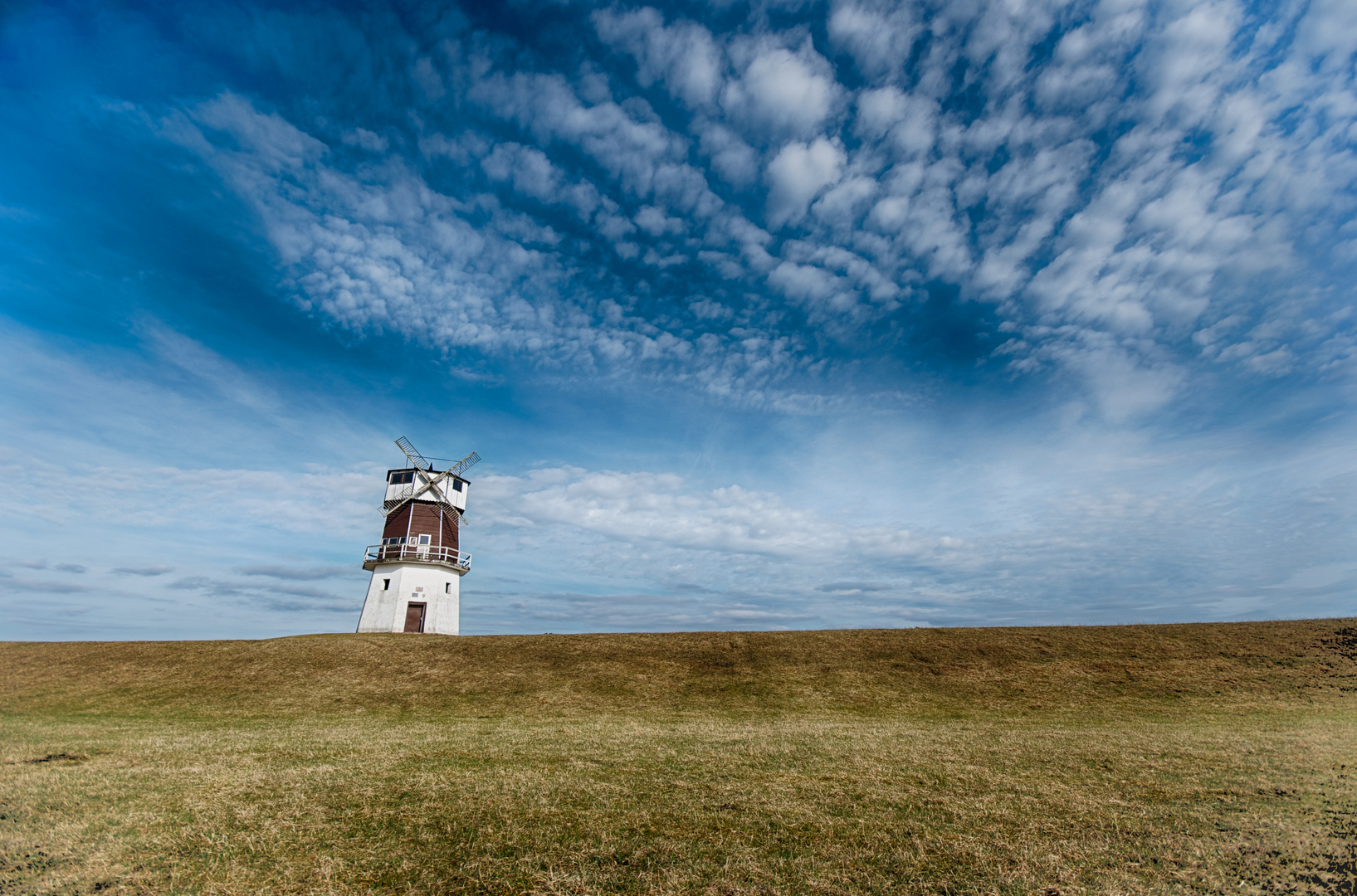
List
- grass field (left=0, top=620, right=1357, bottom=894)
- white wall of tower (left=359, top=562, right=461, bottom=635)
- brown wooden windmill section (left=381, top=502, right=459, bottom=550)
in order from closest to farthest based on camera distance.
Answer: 1. grass field (left=0, top=620, right=1357, bottom=894)
2. white wall of tower (left=359, top=562, right=461, bottom=635)
3. brown wooden windmill section (left=381, top=502, right=459, bottom=550)

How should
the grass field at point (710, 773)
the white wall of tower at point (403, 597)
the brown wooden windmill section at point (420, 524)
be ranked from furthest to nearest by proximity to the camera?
the brown wooden windmill section at point (420, 524) → the white wall of tower at point (403, 597) → the grass field at point (710, 773)

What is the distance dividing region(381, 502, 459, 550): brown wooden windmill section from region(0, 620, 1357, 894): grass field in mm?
15853

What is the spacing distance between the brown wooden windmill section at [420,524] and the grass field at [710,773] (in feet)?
52.0

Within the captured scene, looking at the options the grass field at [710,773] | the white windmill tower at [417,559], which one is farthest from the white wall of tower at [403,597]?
the grass field at [710,773]

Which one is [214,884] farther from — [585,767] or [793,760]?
[793,760]

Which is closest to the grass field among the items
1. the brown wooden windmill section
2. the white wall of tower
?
the white wall of tower

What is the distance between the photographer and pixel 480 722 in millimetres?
23672

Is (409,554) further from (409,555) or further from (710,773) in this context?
(710,773)

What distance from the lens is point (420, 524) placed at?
49969mm

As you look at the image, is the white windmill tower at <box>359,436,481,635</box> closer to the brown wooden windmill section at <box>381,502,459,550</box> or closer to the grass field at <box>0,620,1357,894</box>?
the brown wooden windmill section at <box>381,502,459,550</box>

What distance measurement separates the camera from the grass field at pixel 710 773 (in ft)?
25.2

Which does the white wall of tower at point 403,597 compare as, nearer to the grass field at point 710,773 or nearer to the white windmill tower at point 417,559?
the white windmill tower at point 417,559

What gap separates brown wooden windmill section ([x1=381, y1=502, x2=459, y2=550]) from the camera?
163ft

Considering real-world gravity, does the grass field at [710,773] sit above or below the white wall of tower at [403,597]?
below
